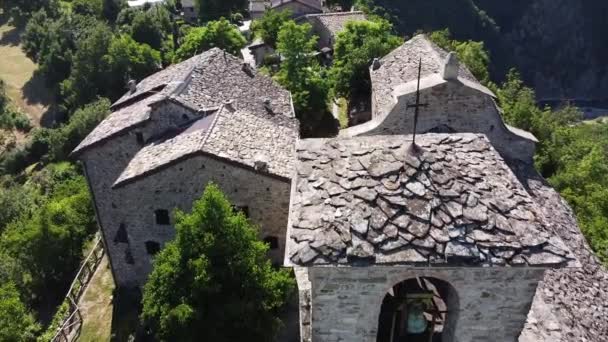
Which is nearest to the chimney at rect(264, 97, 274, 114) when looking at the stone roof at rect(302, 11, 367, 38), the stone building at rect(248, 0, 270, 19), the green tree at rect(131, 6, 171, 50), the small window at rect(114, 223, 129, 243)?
the small window at rect(114, 223, 129, 243)

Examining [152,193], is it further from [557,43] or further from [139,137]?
[557,43]

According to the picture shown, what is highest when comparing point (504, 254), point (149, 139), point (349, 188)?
point (349, 188)

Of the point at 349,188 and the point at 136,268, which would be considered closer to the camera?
the point at 349,188

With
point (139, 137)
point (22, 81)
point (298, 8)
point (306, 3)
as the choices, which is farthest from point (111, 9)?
point (139, 137)

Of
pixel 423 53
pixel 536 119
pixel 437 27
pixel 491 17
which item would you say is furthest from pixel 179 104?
pixel 491 17

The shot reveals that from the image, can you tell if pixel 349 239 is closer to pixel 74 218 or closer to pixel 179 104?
pixel 179 104

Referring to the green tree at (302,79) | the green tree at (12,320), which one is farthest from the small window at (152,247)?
the green tree at (302,79)
